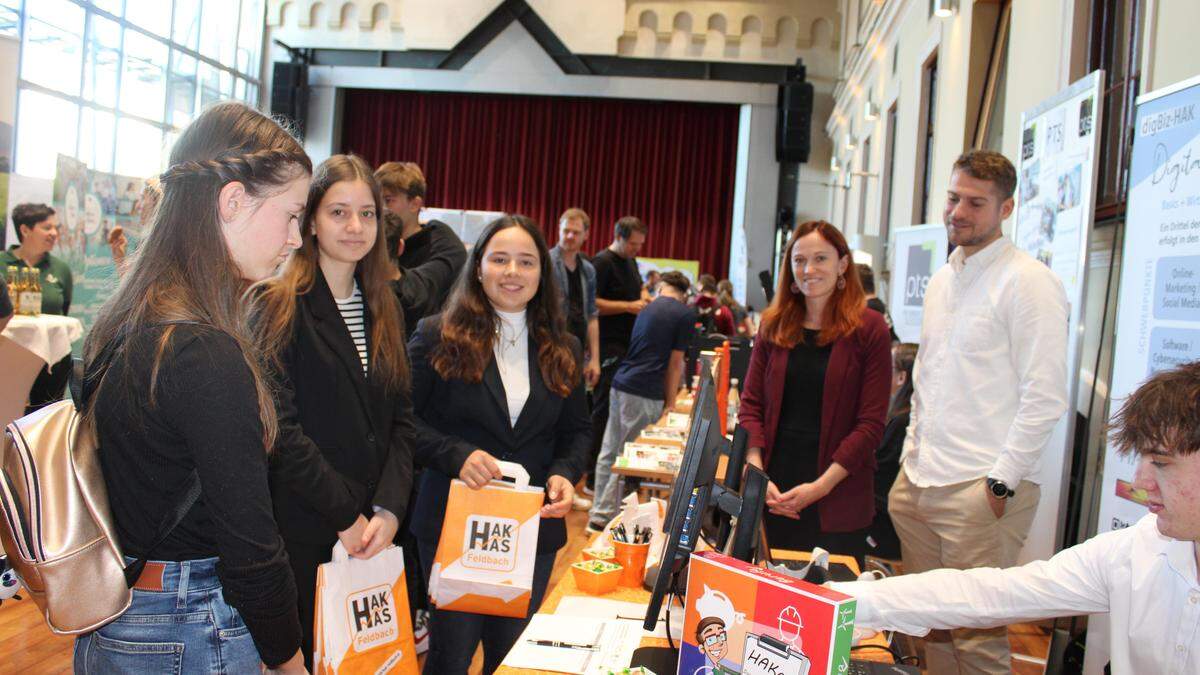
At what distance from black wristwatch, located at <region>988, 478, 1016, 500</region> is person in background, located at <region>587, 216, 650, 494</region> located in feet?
11.9

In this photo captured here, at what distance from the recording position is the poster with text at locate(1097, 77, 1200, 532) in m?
2.36

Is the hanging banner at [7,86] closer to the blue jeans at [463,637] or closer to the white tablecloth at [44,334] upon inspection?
the white tablecloth at [44,334]

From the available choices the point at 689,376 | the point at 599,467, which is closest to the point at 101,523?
the point at 599,467

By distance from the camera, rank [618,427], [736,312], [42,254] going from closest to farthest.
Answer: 1. [42,254]
2. [618,427]
3. [736,312]

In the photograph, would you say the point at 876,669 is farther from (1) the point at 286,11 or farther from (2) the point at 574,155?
(1) the point at 286,11

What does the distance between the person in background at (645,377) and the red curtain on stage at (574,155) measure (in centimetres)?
897

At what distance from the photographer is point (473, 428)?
2.18 metres

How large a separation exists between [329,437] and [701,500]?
0.92 m

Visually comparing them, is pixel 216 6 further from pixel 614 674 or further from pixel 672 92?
pixel 614 674

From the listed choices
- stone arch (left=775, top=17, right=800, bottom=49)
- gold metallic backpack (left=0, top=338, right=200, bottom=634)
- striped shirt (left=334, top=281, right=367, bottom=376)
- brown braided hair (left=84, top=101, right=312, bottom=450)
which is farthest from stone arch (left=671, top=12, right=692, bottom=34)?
gold metallic backpack (left=0, top=338, right=200, bottom=634)

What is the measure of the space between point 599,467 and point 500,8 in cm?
986

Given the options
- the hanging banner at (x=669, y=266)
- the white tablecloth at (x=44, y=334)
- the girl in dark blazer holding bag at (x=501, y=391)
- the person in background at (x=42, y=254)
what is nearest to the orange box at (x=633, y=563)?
the girl in dark blazer holding bag at (x=501, y=391)

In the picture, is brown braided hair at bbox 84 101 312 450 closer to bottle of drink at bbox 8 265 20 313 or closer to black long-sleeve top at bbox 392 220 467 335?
black long-sleeve top at bbox 392 220 467 335

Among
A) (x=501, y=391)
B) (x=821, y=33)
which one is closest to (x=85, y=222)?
(x=501, y=391)
